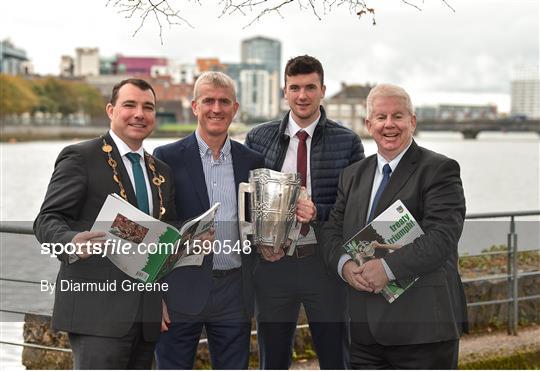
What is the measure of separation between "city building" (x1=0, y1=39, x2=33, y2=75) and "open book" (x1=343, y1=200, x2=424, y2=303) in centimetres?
12662

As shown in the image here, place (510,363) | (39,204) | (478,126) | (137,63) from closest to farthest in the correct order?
(510,363), (39,204), (478,126), (137,63)

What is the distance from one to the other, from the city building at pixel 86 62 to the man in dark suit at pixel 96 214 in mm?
128042

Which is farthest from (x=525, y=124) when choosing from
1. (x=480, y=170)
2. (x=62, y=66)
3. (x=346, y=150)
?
(x=62, y=66)

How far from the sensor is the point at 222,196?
3.44 meters

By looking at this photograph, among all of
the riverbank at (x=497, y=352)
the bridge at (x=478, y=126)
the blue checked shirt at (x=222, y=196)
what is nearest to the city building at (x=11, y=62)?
the bridge at (x=478, y=126)

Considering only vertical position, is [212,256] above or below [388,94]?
below

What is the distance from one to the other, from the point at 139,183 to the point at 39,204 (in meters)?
30.7

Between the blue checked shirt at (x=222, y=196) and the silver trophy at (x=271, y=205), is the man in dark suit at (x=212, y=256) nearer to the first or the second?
the blue checked shirt at (x=222, y=196)

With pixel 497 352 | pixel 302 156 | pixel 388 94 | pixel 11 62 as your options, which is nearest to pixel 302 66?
pixel 302 156

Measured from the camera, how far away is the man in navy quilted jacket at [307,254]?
3562mm

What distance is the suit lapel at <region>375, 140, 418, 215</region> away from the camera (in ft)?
9.91

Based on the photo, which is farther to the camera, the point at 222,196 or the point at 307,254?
the point at 307,254

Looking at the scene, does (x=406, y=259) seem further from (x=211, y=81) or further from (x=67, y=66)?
(x=67, y=66)

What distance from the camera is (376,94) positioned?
3.06 meters
